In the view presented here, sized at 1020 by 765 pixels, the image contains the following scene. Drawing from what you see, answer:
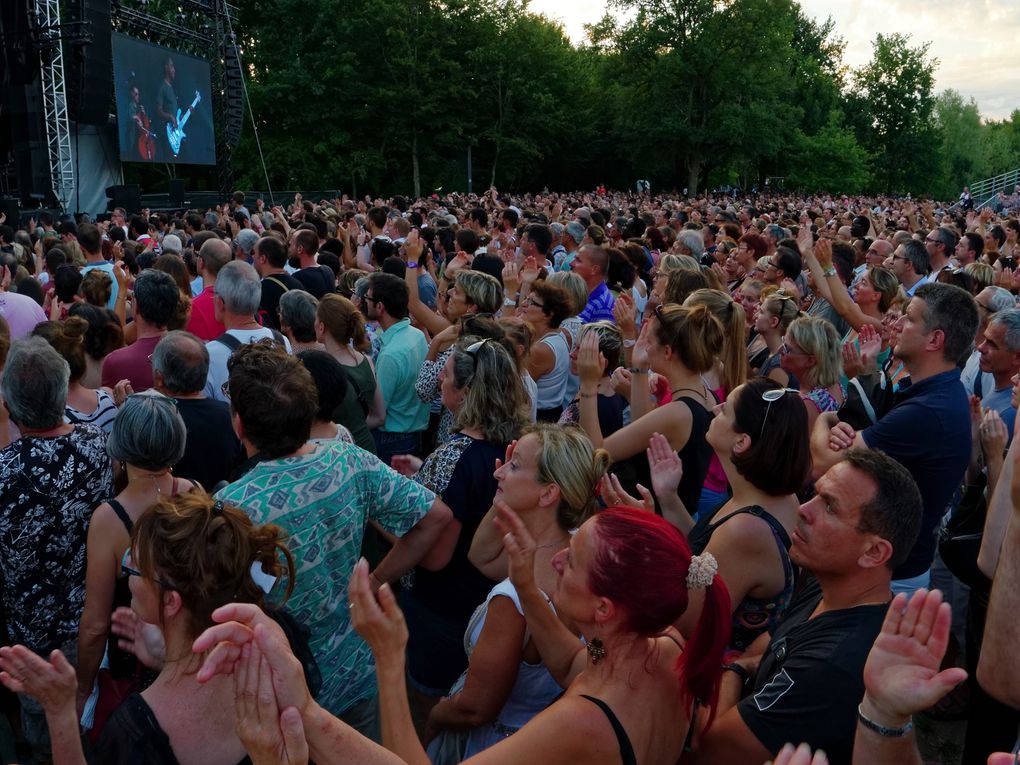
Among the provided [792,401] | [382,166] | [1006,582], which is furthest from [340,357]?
[382,166]

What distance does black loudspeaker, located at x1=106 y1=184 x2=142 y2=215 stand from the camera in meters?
18.1

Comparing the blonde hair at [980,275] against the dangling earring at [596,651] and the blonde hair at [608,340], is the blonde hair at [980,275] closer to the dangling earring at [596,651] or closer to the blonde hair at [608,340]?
the blonde hair at [608,340]

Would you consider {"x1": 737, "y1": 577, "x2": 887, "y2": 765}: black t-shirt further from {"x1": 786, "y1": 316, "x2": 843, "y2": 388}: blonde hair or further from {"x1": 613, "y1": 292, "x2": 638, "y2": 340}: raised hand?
{"x1": 613, "y1": 292, "x2": 638, "y2": 340}: raised hand

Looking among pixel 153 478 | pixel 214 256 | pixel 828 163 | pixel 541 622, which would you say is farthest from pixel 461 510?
pixel 828 163

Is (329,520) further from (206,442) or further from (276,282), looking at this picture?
(276,282)

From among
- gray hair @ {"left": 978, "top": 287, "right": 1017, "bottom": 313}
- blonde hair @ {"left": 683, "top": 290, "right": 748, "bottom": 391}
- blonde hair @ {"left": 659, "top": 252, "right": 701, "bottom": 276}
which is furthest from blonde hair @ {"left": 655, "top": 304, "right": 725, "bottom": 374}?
blonde hair @ {"left": 659, "top": 252, "right": 701, "bottom": 276}

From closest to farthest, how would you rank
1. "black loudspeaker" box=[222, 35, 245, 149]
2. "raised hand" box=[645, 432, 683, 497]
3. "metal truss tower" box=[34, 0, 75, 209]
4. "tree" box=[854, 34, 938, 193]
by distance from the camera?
"raised hand" box=[645, 432, 683, 497]
"metal truss tower" box=[34, 0, 75, 209]
"black loudspeaker" box=[222, 35, 245, 149]
"tree" box=[854, 34, 938, 193]

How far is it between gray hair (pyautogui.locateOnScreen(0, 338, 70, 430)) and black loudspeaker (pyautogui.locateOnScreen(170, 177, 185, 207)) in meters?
19.2

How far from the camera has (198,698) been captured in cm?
198

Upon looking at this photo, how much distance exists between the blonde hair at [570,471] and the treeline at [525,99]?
34.2 metres

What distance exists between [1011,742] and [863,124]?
60.9m

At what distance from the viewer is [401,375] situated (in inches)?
199

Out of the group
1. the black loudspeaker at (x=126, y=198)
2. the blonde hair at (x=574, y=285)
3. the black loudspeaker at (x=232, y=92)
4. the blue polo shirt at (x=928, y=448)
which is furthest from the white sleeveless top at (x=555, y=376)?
the black loudspeaker at (x=232, y=92)

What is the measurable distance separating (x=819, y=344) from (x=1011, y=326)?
869mm
